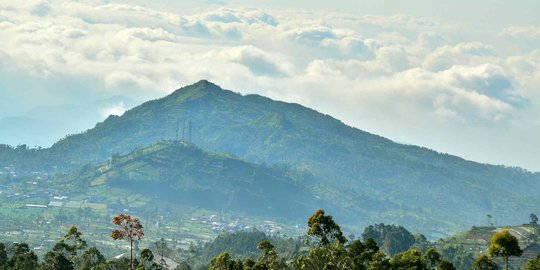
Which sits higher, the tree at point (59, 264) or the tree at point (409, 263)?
the tree at point (409, 263)

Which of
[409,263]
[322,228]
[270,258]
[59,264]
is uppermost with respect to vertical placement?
[322,228]

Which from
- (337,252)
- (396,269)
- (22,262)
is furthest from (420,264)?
(22,262)

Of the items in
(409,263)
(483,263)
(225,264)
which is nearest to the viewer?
(409,263)

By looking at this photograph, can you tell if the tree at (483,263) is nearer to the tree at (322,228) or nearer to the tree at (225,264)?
the tree at (322,228)

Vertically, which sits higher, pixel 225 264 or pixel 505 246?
pixel 505 246

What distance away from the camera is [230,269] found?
6570 inches

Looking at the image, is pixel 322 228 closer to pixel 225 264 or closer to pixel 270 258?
pixel 225 264

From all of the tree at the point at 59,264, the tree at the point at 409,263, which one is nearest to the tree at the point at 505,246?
the tree at the point at 409,263

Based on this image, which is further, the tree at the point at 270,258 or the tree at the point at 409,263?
the tree at the point at 270,258

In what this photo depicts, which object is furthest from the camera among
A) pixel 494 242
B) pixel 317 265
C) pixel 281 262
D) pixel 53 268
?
pixel 53 268

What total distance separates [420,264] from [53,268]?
7058 cm

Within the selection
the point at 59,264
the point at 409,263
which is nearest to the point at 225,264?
the point at 409,263

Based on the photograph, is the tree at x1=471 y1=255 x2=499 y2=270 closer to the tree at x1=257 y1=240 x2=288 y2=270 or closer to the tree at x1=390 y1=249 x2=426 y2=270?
the tree at x1=390 y1=249 x2=426 y2=270

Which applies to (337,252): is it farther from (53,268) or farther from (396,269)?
(53,268)
